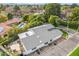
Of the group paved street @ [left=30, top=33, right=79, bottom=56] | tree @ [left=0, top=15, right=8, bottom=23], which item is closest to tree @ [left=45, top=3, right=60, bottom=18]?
paved street @ [left=30, top=33, right=79, bottom=56]

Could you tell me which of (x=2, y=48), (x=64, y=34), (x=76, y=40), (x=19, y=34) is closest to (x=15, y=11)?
(x=19, y=34)

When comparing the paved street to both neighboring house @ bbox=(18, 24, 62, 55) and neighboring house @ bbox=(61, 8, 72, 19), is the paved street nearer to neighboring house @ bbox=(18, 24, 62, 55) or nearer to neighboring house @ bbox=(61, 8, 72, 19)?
neighboring house @ bbox=(18, 24, 62, 55)

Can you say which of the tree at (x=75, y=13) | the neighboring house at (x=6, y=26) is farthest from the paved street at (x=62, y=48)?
the neighboring house at (x=6, y=26)

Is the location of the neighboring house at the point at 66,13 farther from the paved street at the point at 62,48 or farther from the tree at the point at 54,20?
the paved street at the point at 62,48

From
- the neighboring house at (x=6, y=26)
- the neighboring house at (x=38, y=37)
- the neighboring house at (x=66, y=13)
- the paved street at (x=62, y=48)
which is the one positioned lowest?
the paved street at (x=62, y=48)

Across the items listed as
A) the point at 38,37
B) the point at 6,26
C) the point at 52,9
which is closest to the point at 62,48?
the point at 38,37

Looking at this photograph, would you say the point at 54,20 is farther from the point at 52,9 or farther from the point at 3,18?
the point at 3,18
